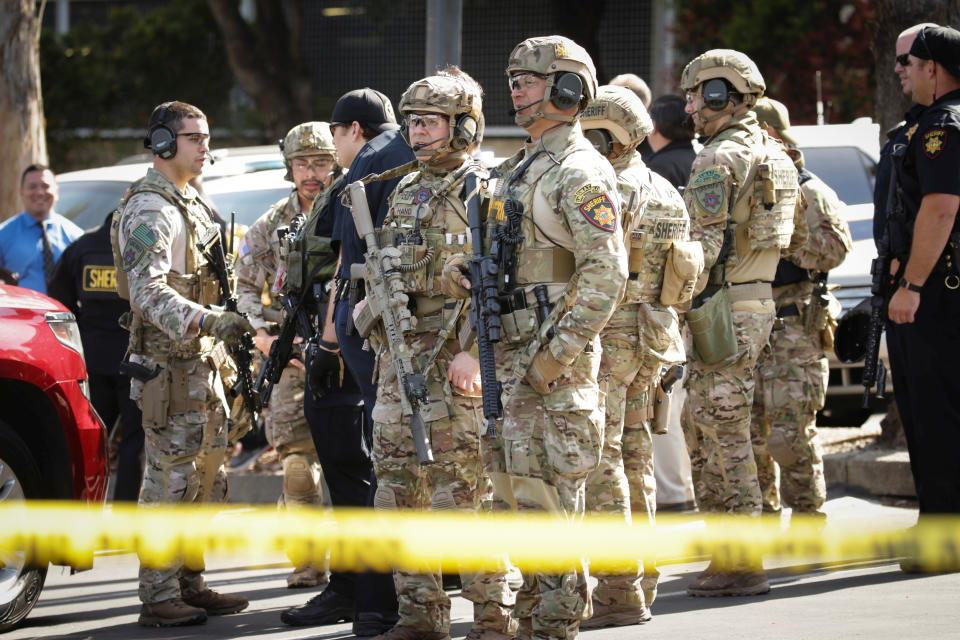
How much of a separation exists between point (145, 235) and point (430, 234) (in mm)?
1475

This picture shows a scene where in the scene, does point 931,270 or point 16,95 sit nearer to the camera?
point 931,270

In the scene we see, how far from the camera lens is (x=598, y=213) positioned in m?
5.24

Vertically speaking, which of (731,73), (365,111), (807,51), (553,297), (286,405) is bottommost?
(286,405)

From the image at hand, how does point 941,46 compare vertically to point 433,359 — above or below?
above

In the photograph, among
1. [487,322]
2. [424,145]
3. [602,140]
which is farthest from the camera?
[602,140]

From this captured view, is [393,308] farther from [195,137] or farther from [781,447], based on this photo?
[781,447]

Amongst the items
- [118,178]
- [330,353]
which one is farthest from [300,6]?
[330,353]

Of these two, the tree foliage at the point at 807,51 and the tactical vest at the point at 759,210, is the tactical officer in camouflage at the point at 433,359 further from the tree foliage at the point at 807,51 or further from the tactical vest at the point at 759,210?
the tree foliage at the point at 807,51

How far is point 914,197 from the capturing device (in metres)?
6.96

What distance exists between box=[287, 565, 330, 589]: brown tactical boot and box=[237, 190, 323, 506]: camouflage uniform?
36 cm

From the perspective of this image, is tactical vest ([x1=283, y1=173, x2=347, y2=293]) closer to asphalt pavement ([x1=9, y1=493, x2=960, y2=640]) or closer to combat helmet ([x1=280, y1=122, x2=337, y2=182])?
combat helmet ([x1=280, y1=122, x2=337, y2=182])

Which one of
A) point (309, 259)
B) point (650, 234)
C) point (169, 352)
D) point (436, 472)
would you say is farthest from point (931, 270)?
point (169, 352)

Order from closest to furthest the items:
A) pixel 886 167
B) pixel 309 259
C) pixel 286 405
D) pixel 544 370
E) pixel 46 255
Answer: pixel 544 370 → pixel 309 259 → pixel 886 167 → pixel 286 405 → pixel 46 255

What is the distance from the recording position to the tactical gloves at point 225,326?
6.40 meters
